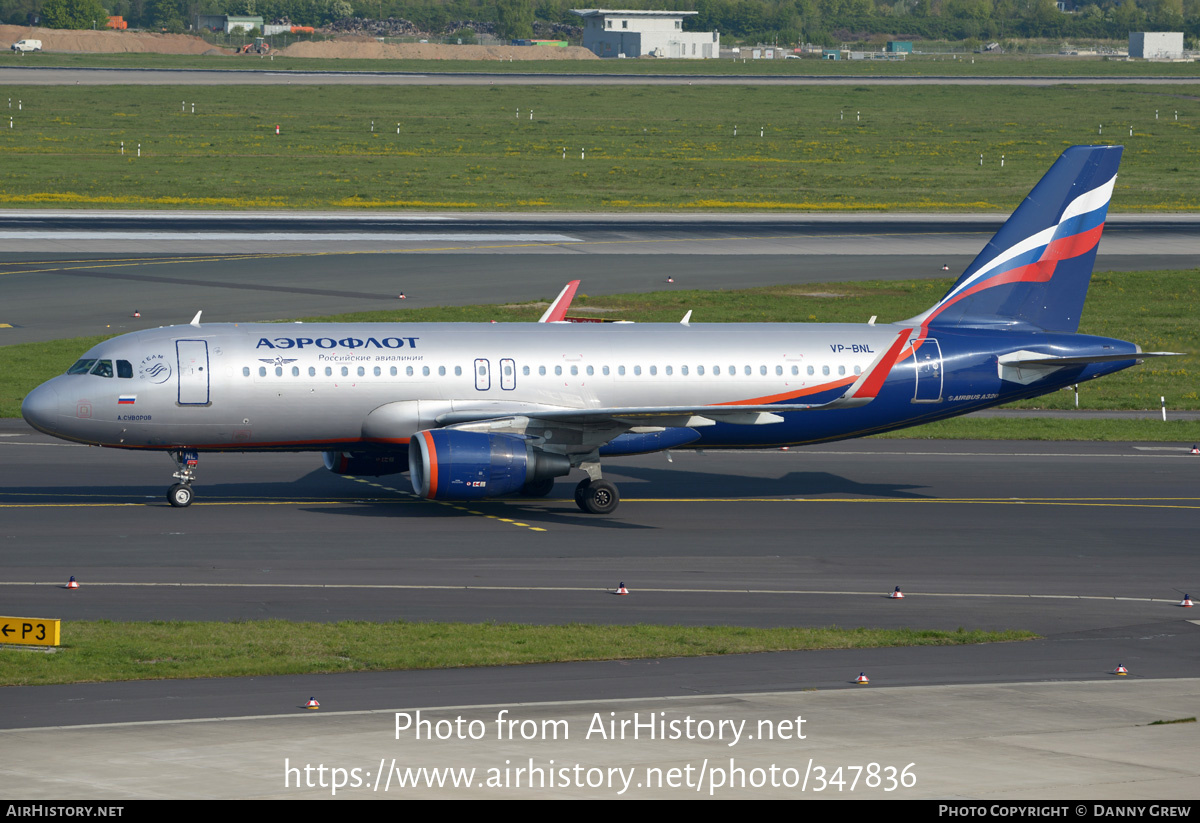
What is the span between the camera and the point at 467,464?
37.6 meters

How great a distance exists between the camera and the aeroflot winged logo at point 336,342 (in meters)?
39.5

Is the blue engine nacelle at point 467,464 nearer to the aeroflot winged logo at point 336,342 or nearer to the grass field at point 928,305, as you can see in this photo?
the aeroflot winged logo at point 336,342

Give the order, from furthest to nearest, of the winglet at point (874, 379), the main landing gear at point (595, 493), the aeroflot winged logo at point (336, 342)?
the main landing gear at point (595, 493)
the winglet at point (874, 379)
the aeroflot winged logo at point (336, 342)

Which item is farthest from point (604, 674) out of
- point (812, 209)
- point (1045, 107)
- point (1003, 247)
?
point (1045, 107)

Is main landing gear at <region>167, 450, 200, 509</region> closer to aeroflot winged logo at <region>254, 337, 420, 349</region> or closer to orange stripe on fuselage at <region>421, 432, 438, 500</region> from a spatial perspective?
aeroflot winged logo at <region>254, 337, 420, 349</region>

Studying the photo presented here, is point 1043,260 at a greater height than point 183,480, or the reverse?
point 1043,260

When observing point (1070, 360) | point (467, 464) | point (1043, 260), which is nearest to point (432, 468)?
point (467, 464)

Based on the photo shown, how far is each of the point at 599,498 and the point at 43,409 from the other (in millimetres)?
14561

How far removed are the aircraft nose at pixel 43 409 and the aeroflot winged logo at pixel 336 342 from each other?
5.34 m

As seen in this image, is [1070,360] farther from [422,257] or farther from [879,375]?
[422,257]

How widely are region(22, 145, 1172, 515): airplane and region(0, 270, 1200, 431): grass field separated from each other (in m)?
10.2

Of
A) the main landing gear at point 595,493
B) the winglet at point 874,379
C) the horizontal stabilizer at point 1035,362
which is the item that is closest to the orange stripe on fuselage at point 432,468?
the main landing gear at point 595,493

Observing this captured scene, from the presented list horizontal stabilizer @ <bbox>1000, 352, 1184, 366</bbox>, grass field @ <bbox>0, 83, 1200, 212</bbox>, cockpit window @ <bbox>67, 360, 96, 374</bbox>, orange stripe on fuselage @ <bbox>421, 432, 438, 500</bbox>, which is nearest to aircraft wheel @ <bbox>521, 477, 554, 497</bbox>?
orange stripe on fuselage @ <bbox>421, 432, 438, 500</bbox>

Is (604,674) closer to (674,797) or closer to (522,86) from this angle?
(674,797)
